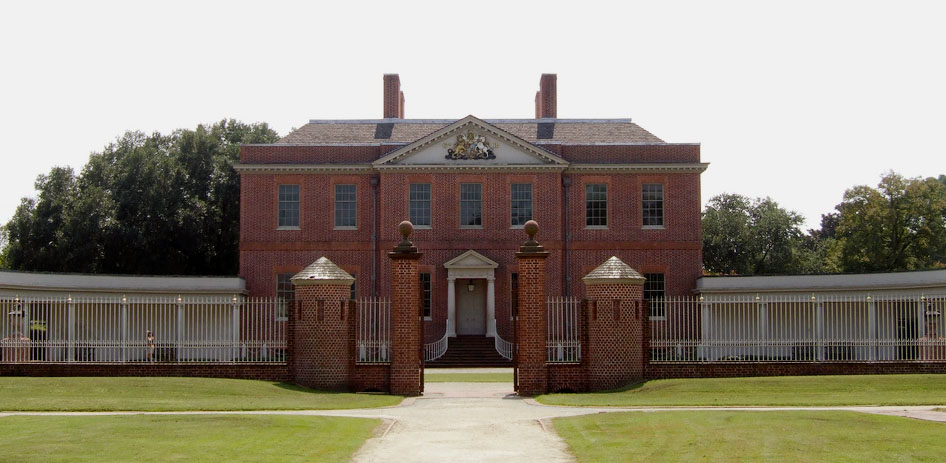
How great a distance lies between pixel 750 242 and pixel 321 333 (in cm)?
4681

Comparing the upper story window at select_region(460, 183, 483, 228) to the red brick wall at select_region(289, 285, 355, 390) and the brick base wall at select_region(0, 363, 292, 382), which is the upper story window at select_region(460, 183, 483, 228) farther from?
the brick base wall at select_region(0, 363, 292, 382)

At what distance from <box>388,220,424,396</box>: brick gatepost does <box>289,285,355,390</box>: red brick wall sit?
3.84 feet

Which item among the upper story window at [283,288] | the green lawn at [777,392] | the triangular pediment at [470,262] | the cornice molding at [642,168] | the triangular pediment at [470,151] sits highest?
the triangular pediment at [470,151]

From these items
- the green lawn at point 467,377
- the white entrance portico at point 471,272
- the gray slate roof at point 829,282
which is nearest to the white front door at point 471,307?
the white entrance portico at point 471,272

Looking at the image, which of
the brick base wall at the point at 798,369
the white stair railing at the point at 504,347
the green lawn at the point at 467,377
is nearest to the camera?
the brick base wall at the point at 798,369

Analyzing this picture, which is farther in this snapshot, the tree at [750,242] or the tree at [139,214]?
the tree at [750,242]

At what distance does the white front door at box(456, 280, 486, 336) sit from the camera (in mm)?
43094

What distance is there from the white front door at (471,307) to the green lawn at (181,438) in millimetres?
24692

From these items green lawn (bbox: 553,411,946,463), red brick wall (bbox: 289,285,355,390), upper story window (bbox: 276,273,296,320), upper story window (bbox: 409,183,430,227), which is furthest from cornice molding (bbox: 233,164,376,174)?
green lawn (bbox: 553,411,946,463)

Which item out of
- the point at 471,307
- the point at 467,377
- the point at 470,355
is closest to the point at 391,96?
the point at 471,307

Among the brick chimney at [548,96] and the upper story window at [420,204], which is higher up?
the brick chimney at [548,96]

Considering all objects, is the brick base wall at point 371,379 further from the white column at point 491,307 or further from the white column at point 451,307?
the white column at point 491,307

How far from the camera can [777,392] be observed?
76.5ft

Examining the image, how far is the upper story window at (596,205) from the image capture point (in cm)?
4322
